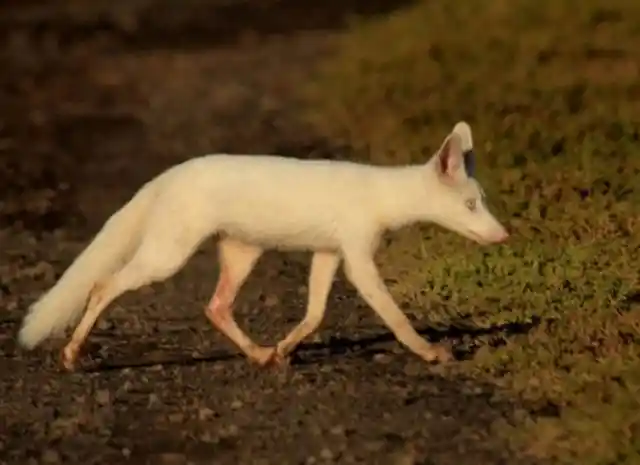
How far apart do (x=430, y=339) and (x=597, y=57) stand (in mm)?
4919

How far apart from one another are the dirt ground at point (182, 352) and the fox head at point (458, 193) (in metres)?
0.55

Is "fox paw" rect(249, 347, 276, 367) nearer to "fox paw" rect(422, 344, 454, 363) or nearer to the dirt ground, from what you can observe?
the dirt ground

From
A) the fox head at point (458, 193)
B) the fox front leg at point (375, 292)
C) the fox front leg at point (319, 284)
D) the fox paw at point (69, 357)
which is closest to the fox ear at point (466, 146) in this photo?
the fox head at point (458, 193)

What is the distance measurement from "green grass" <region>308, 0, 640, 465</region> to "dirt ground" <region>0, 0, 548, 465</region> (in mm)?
255

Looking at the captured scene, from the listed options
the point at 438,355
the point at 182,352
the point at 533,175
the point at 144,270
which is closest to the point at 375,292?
the point at 438,355

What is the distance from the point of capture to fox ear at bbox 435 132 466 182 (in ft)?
14.1

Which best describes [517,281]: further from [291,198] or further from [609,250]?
[291,198]

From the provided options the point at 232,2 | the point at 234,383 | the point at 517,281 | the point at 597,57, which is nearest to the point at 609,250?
the point at 517,281

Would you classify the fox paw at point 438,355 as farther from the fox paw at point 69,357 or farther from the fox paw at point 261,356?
the fox paw at point 69,357

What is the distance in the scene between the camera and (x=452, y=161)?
431 centimetres

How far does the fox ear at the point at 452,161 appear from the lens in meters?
4.31

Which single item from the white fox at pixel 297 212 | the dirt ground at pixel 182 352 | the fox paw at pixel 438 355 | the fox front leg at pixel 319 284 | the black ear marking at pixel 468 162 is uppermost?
the black ear marking at pixel 468 162

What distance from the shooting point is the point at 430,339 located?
16.3ft

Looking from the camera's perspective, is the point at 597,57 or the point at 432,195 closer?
the point at 432,195
